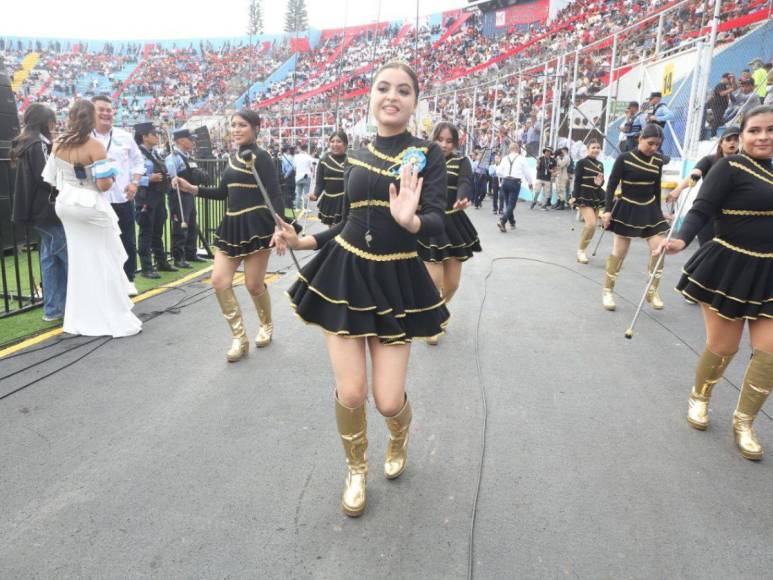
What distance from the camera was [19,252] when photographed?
8422 mm

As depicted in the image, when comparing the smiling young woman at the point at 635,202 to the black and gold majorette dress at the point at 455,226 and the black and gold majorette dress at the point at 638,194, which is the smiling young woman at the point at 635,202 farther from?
the black and gold majorette dress at the point at 455,226

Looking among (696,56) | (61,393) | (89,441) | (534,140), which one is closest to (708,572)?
(89,441)

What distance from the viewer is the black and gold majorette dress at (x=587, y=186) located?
8914 millimetres

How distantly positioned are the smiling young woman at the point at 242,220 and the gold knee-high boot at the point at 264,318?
24 centimetres

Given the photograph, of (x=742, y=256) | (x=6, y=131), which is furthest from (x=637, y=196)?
(x=6, y=131)

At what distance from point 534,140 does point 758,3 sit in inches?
290

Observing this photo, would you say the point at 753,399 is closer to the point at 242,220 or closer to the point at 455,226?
the point at 455,226

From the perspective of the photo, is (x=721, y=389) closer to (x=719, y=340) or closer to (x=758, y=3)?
(x=719, y=340)

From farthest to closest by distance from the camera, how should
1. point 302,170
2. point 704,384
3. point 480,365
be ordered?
point 302,170, point 480,365, point 704,384

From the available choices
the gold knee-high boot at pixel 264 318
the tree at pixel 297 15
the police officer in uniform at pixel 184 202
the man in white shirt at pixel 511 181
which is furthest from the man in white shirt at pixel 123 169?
the tree at pixel 297 15

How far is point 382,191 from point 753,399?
2.51 m

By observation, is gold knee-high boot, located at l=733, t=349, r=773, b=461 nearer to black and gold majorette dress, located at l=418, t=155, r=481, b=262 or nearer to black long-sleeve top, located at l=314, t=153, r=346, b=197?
black and gold majorette dress, located at l=418, t=155, r=481, b=262

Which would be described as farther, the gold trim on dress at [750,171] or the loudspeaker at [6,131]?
the loudspeaker at [6,131]

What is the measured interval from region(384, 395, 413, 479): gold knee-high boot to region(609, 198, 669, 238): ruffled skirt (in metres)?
4.38
